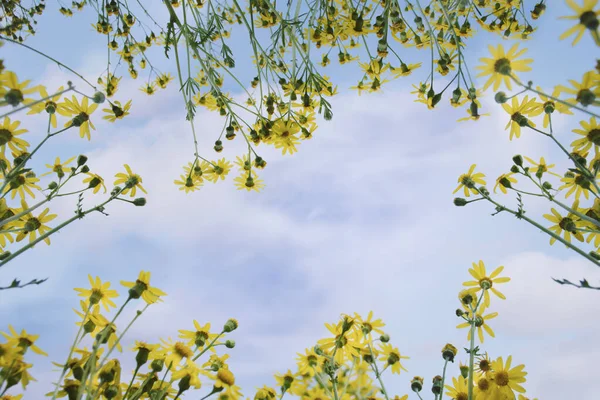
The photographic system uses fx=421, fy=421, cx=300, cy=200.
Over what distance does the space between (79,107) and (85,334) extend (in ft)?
3.44

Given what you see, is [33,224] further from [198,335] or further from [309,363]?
[309,363]

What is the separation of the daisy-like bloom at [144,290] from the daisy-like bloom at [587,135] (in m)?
1.58

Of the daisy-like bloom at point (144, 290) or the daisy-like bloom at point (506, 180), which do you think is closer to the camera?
the daisy-like bloom at point (144, 290)

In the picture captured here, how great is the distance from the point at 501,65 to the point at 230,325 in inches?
53.9

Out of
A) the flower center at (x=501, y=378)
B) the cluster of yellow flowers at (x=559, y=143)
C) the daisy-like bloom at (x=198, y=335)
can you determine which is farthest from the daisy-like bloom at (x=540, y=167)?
the daisy-like bloom at (x=198, y=335)

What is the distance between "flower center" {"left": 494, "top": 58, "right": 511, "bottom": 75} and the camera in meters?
1.37

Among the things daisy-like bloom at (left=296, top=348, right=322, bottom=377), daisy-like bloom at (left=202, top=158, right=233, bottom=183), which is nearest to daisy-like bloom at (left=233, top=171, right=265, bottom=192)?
daisy-like bloom at (left=202, top=158, right=233, bottom=183)

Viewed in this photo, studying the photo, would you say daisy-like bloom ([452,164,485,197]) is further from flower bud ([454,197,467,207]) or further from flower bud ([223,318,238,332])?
flower bud ([223,318,238,332])

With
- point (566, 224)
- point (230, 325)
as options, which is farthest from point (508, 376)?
point (230, 325)

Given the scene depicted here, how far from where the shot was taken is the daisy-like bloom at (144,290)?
129 cm

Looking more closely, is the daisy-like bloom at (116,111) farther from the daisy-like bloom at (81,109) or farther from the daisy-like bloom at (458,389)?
the daisy-like bloom at (458,389)

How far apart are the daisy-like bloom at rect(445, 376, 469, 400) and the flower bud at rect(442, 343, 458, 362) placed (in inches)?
3.1

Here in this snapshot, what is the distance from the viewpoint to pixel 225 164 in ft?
10.4

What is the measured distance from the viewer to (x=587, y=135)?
1.55 m
